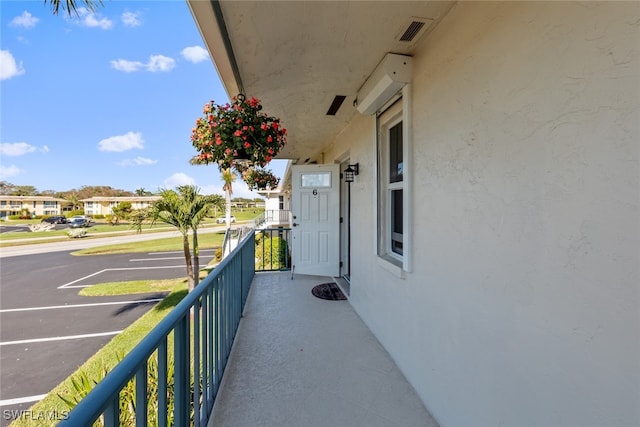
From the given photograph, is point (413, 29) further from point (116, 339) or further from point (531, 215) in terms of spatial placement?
point (116, 339)

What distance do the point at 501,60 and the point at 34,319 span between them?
10.9m

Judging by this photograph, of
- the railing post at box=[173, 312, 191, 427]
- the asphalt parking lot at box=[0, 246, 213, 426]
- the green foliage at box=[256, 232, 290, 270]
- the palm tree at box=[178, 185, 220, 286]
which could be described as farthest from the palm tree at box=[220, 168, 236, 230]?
the railing post at box=[173, 312, 191, 427]

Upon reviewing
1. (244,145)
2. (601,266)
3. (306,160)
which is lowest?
(601,266)

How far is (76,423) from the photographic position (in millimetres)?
603

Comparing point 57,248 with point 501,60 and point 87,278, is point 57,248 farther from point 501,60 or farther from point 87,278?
point 501,60

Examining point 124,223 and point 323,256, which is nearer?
point 323,256

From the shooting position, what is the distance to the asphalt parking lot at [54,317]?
15.7 feet

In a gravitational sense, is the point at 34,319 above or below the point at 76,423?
below

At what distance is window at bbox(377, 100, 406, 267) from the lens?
2627mm

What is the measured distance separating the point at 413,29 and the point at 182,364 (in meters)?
2.33

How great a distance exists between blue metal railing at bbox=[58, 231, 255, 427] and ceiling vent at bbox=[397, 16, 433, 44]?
6.78 ft

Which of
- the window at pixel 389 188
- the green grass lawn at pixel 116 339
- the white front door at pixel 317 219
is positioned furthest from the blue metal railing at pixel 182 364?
the white front door at pixel 317 219

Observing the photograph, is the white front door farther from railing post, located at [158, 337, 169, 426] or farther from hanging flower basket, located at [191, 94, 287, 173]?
railing post, located at [158, 337, 169, 426]

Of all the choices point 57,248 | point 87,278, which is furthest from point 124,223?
point 87,278
